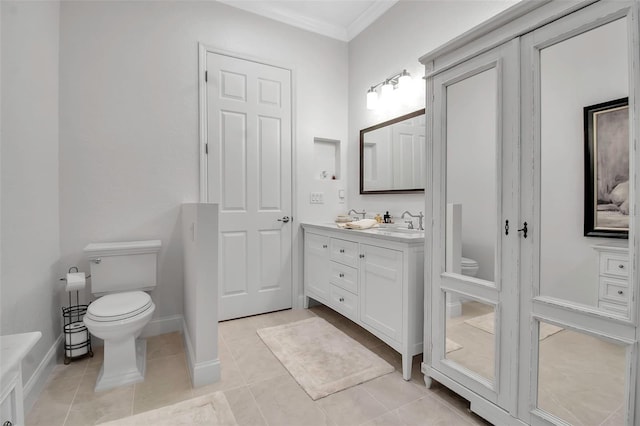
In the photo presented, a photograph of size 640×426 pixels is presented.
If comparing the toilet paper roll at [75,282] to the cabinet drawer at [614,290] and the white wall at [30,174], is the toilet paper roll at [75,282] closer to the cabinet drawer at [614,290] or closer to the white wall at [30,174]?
the white wall at [30,174]

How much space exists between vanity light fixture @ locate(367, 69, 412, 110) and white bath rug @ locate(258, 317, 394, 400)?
207cm

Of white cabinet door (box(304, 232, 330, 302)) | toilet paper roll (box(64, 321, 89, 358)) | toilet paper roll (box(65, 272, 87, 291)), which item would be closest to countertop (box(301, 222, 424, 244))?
white cabinet door (box(304, 232, 330, 302))

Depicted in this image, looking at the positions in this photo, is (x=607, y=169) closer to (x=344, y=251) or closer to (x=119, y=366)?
(x=344, y=251)

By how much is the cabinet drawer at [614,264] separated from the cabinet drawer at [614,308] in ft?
0.34

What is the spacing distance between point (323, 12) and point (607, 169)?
9.38 ft

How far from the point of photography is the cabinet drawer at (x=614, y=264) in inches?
42.8

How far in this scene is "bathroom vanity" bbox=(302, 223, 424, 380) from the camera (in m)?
1.91

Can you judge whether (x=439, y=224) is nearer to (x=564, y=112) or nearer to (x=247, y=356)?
(x=564, y=112)

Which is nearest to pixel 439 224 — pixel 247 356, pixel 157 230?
pixel 247 356

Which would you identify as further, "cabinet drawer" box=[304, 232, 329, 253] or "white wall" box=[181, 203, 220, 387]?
"cabinet drawer" box=[304, 232, 329, 253]

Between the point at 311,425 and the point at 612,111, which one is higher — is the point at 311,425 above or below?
below

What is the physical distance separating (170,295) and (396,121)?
97.1 inches

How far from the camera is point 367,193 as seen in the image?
3.16m

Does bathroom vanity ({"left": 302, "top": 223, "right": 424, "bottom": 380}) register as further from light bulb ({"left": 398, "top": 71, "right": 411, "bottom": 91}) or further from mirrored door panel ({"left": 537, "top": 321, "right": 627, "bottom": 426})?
light bulb ({"left": 398, "top": 71, "right": 411, "bottom": 91})
